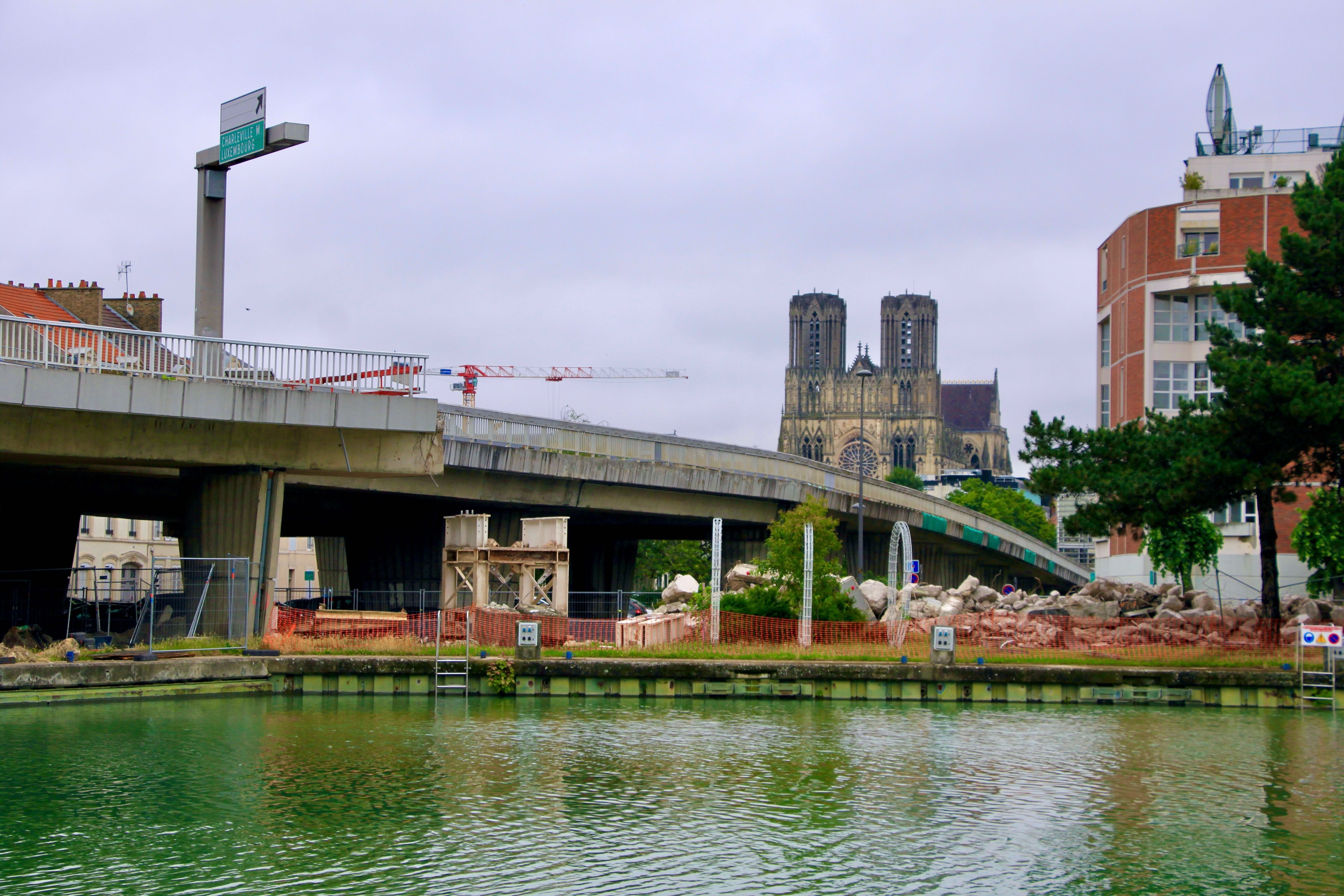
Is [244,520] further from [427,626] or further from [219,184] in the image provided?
[219,184]

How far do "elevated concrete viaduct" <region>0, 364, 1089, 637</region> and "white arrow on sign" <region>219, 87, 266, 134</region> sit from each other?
25.9ft

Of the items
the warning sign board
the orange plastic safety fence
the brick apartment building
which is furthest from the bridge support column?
the brick apartment building

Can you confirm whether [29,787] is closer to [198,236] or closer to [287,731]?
[287,731]

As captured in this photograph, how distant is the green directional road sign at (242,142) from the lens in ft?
110

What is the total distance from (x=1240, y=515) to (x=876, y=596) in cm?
2198

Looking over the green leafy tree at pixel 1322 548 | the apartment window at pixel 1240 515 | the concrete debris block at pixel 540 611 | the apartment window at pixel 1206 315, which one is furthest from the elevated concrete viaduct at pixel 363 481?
the green leafy tree at pixel 1322 548

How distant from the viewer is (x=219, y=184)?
115ft

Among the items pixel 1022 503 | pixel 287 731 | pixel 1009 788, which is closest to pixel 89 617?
pixel 287 731

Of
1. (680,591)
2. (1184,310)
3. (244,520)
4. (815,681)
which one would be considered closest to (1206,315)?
(1184,310)

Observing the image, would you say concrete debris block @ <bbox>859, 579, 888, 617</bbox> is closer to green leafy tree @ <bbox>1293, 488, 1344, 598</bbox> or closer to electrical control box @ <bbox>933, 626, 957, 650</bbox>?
electrical control box @ <bbox>933, 626, 957, 650</bbox>

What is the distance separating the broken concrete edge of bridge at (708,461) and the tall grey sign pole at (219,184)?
686 cm

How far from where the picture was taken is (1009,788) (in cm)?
1802

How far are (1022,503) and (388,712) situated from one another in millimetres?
137705

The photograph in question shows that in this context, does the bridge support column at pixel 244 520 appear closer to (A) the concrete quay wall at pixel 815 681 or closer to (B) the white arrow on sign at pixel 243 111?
(A) the concrete quay wall at pixel 815 681
